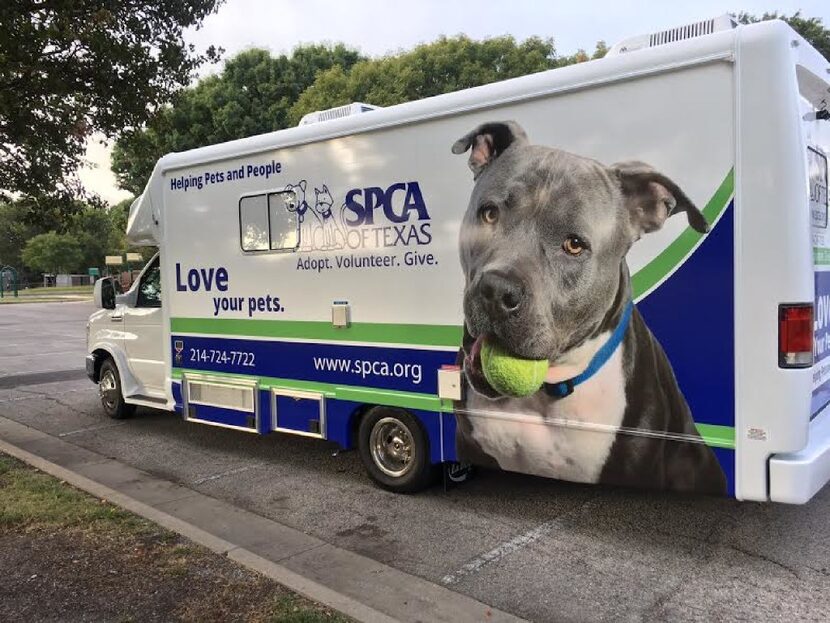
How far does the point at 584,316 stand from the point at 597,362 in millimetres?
292

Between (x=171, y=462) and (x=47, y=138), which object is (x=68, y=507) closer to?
(x=171, y=462)

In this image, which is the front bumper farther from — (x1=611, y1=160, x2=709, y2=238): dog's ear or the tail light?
the tail light

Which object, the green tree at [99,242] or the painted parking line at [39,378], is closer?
the painted parking line at [39,378]

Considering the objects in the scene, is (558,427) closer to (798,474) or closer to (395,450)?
(798,474)

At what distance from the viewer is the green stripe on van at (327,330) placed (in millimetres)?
4871

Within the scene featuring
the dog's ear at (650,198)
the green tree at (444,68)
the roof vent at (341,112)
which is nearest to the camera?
the dog's ear at (650,198)

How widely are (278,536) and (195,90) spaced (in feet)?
72.4

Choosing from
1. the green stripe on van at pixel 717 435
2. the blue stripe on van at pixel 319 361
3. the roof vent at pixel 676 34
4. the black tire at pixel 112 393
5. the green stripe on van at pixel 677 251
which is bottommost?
the black tire at pixel 112 393

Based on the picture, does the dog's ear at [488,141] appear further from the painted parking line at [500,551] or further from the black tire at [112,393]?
the black tire at [112,393]

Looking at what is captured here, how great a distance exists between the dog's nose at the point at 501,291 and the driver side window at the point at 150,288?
171 inches

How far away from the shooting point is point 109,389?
27.7 ft

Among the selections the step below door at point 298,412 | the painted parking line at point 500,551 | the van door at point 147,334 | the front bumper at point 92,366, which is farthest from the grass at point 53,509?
the front bumper at point 92,366

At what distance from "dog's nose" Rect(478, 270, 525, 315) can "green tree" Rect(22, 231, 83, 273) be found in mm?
67601

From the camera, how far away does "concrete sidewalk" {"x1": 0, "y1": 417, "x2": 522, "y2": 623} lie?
141 inches
